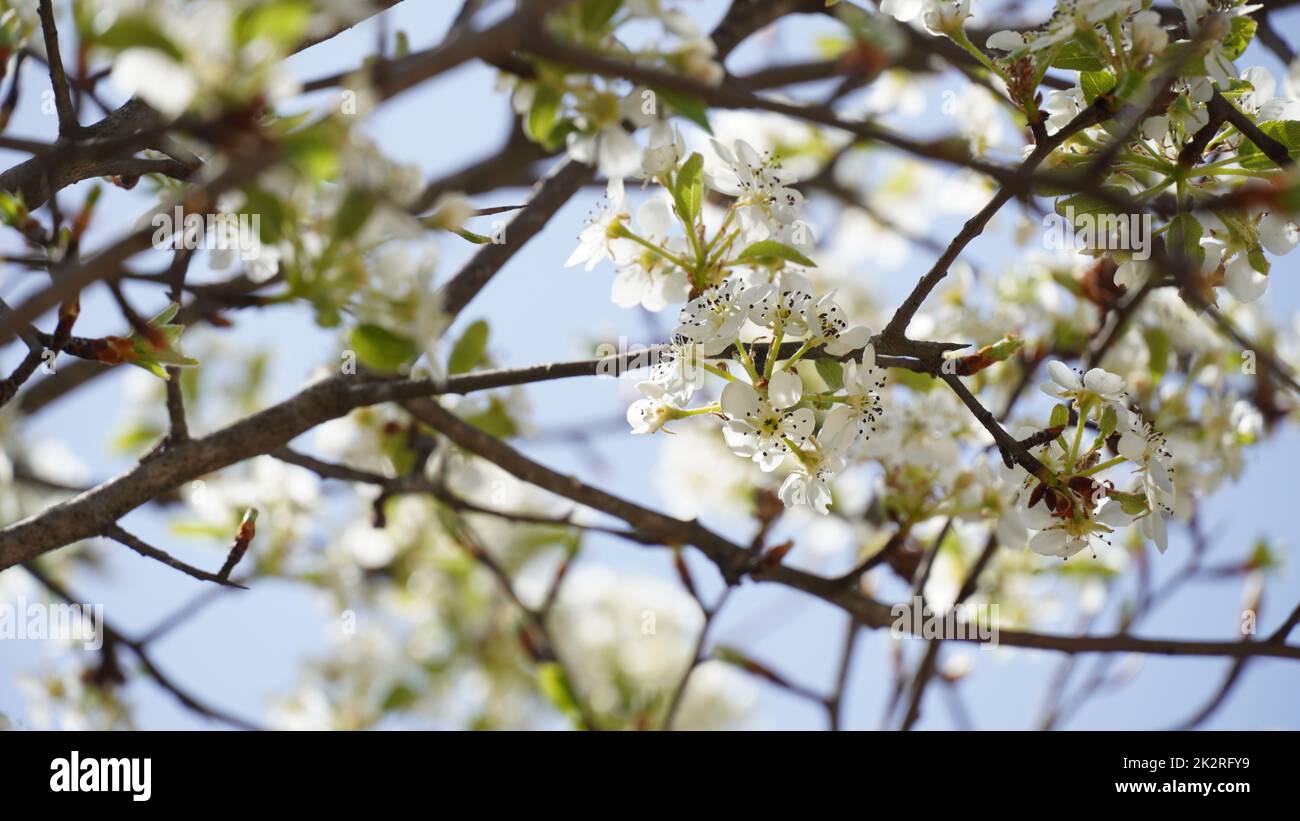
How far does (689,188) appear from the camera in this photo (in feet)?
3.89

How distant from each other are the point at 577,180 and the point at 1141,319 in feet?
3.91

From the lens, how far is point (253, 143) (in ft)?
2.39

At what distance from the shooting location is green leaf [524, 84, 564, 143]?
0.93 meters

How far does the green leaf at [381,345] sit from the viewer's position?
0.86m

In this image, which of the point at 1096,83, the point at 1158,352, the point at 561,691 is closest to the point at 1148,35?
the point at 1096,83

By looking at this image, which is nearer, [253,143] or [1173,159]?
[253,143]

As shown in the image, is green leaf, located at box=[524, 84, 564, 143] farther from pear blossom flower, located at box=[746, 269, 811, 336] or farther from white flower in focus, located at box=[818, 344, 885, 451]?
white flower in focus, located at box=[818, 344, 885, 451]

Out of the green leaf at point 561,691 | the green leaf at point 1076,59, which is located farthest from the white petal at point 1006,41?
the green leaf at point 561,691

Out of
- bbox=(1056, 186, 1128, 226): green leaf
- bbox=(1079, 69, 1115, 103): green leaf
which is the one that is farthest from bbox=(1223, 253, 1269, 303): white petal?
bbox=(1079, 69, 1115, 103): green leaf

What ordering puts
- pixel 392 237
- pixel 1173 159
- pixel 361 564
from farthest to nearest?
pixel 361 564, pixel 1173 159, pixel 392 237

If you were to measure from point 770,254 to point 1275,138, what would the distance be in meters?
0.59

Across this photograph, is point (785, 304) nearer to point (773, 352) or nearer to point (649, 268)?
point (773, 352)
